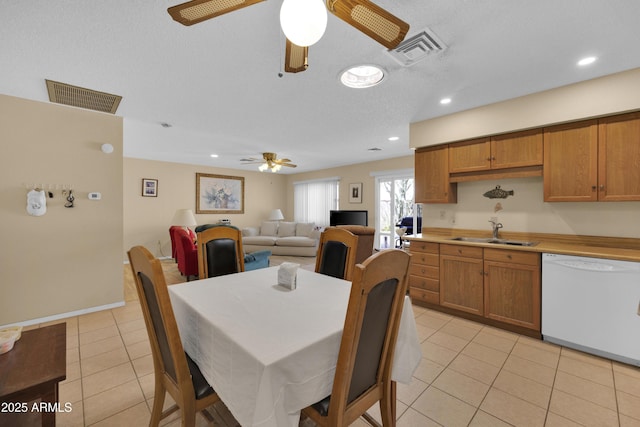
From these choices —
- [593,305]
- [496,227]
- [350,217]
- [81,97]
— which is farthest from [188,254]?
[593,305]

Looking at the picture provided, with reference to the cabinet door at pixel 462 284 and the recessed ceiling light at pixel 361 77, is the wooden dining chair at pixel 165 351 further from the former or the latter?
the cabinet door at pixel 462 284

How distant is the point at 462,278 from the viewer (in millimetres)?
2936

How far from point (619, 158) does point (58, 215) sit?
552 centimetres

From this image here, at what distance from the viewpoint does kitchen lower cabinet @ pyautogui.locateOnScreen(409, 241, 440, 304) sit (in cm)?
314

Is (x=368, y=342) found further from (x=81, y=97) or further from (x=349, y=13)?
(x=81, y=97)

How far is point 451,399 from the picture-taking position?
1737 millimetres

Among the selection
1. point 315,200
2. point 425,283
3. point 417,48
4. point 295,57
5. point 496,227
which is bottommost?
point 425,283

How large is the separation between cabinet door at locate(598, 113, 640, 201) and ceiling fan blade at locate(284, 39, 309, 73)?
110 inches

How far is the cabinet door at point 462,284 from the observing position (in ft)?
9.27

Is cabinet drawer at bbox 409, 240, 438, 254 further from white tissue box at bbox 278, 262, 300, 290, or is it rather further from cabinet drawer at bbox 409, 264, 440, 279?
white tissue box at bbox 278, 262, 300, 290

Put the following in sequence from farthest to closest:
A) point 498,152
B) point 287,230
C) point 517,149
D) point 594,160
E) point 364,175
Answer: point 287,230
point 364,175
point 498,152
point 517,149
point 594,160

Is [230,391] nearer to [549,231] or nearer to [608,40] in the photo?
[608,40]

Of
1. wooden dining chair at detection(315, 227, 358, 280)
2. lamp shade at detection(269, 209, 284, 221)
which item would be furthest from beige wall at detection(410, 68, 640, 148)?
lamp shade at detection(269, 209, 284, 221)

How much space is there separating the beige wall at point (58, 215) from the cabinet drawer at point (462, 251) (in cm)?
390
